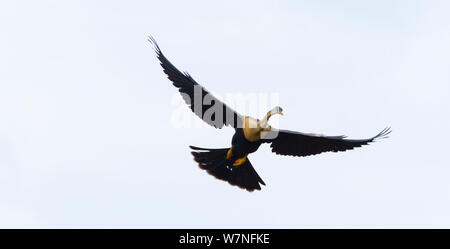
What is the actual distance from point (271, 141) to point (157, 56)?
2.59 m

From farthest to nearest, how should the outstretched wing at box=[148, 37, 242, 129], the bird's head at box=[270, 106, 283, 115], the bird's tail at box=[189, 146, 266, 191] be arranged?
1. the bird's tail at box=[189, 146, 266, 191]
2. the outstretched wing at box=[148, 37, 242, 129]
3. the bird's head at box=[270, 106, 283, 115]

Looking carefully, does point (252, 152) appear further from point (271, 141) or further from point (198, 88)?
point (198, 88)

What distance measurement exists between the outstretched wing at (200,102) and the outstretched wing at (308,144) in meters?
0.90

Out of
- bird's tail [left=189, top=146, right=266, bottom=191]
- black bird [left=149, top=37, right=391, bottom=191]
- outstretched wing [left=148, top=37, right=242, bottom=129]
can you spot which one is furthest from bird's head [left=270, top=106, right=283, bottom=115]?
bird's tail [left=189, top=146, right=266, bottom=191]

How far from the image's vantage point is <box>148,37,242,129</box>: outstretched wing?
11555 mm

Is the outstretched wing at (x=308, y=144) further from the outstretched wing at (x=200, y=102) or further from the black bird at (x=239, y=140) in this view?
the outstretched wing at (x=200, y=102)

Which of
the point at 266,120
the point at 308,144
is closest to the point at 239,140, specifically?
the point at 266,120

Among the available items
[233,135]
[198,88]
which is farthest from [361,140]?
[198,88]

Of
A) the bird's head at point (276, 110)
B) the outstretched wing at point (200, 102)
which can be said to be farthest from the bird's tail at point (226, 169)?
the bird's head at point (276, 110)

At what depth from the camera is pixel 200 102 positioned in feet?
38.4

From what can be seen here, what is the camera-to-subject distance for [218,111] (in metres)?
11.7

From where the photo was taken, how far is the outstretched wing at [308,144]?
11.9m

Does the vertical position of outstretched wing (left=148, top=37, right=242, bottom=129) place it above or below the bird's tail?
above

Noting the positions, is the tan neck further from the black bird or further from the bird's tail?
the bird's tail
